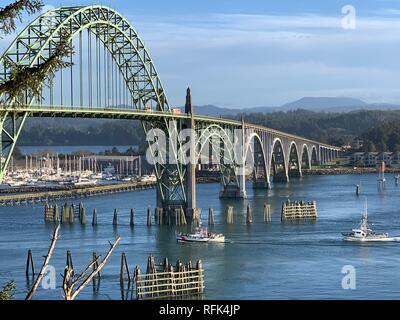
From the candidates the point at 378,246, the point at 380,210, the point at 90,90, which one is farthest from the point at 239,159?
the point at 378,246

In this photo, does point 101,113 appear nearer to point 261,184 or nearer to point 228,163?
point 228,163

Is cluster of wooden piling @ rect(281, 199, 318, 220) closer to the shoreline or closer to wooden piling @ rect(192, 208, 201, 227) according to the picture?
wooden piling @ rect(192, 208, 201, 227)

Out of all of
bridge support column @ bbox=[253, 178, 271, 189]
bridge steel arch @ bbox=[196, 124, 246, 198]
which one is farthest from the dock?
bridge steel arch @ bbox=[196, 124, 246, 198]

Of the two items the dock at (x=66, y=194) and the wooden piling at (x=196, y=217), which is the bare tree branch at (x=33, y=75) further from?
the dock at (x=66, y=194)

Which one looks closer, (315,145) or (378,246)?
(378,246)

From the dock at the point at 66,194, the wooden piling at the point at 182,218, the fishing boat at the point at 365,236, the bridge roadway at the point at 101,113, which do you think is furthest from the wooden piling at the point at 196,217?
the dock at the point at 66,194
